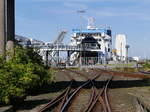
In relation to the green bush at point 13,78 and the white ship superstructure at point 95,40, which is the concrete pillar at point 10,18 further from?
the white ship superstructure at point 95,40

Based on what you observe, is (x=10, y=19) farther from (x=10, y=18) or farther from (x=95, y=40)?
(x=95, y=40)

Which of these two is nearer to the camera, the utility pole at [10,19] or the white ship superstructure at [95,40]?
the utility pole at [10,19]

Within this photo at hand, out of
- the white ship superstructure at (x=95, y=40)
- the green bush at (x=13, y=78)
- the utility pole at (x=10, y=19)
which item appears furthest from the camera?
the white ship superstructure at (x=95, y=40)

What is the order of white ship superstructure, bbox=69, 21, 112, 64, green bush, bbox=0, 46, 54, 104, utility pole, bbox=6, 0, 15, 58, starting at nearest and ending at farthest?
green bush, bbox=0, 46, 54, 104 → utility pole, bbox=6, 0, 15, 58 → white ship superstructure, bbox=69, 21, 112, 64

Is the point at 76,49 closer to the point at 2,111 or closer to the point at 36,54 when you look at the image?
the point at 36,54

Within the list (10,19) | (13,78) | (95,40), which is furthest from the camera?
(95,40)

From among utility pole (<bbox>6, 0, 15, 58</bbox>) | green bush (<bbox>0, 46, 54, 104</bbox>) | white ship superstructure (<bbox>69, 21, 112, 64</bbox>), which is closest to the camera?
green bush (<bbox>0, 46, 54, 104</bbox>)

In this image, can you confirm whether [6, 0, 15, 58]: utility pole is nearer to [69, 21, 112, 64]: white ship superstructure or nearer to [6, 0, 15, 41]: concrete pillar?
[6, 0, 15, 41]: concrete pillar

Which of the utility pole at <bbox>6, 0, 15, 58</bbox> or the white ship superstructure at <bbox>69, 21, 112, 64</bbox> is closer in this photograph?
the utility pole at <bbox>6, 0, 15, 58</bbox>

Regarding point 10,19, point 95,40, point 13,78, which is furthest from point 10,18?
point 95,40

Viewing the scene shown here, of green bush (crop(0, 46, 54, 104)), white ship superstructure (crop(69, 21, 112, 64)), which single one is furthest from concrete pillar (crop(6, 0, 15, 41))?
white ship superstructure (crop(69, 21, 112, 64))

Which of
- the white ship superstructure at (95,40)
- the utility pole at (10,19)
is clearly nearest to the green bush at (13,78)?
the utility pole at (10,19)

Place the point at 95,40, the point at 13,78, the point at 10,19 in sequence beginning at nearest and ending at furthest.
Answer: the point at 13,78 < the point at 10,19 < the point at 95,40

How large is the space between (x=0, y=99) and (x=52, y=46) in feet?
393
